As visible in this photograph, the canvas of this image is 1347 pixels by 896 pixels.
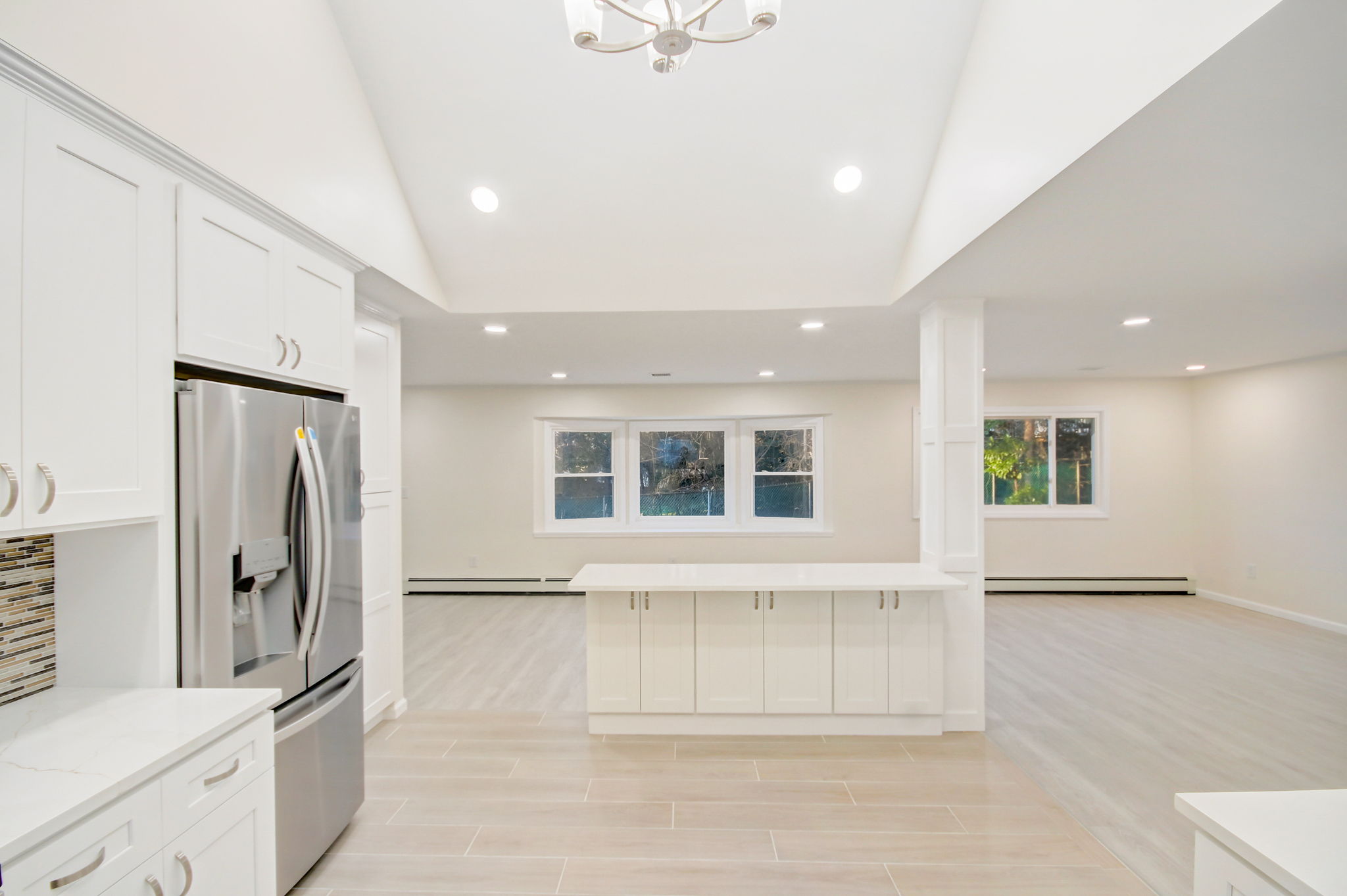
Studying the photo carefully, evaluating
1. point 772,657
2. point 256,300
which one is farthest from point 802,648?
point 256,300

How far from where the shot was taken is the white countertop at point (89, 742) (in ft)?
3.58

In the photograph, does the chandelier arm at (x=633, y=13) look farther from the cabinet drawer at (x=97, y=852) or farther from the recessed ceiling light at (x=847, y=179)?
the cabinet drawer at (x=97, y=852)

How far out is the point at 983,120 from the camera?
7.22 ft

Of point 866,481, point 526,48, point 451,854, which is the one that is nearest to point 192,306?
point 526,48

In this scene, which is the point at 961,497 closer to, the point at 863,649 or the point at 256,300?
the point at 863,649

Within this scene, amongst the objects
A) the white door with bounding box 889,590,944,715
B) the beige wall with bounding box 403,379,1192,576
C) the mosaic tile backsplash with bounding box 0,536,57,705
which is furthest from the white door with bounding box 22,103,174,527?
the beige wall with bounding box 403,379,1192,576

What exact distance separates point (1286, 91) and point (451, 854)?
10.2 ft

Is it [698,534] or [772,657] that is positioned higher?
[698,534]

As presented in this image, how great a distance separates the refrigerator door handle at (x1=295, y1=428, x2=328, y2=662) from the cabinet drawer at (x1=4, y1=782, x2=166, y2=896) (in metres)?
0.71

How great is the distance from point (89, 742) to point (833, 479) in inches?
228

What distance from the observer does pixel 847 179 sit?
9.05 feet

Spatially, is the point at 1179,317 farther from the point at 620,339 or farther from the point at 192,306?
the point at 192,306

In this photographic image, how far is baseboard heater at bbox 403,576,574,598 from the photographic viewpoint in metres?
6.46

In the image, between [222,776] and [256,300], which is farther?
[256,300]
